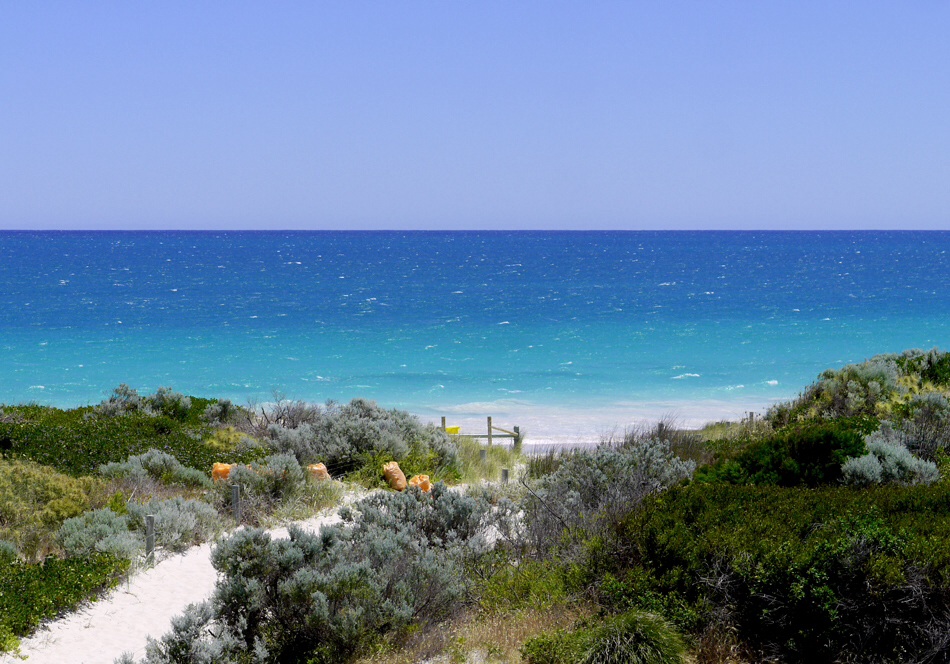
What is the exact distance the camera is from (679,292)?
70188mm

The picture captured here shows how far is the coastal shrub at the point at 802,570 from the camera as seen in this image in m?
5.47

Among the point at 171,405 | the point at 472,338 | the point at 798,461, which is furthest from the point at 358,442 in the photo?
the point at 472,338

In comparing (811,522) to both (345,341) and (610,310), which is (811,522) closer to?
(345,341)

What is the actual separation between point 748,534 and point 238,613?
12.8 feet

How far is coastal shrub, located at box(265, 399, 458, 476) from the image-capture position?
13469mm

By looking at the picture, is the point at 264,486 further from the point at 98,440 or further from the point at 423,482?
the point at 98,440

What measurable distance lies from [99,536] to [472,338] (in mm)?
34688

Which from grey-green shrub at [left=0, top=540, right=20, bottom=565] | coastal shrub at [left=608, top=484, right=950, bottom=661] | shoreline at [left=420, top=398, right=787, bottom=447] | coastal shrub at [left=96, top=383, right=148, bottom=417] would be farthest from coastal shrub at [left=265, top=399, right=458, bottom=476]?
shoreline at [left=420, top=398, right=787, bottom=447]

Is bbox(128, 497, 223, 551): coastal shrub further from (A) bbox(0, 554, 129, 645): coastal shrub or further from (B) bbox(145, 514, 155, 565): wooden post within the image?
(A) bbox(0, 554, 129, 645): coastal shrub

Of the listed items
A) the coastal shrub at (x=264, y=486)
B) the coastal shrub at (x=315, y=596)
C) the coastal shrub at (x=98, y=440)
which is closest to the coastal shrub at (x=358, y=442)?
the coastal shrub at (x=98, y=440)

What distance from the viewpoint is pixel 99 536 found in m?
8.84

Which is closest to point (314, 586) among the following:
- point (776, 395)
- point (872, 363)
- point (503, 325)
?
point (872, 363)

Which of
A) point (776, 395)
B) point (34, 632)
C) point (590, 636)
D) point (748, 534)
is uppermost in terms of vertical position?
point (748, 534)

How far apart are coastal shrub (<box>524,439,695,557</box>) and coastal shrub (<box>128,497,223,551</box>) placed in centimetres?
374
